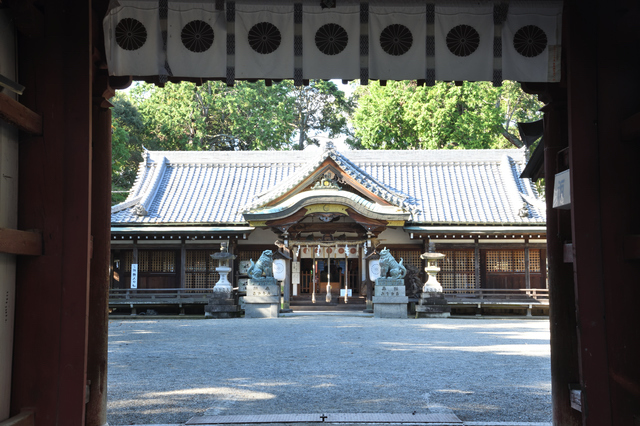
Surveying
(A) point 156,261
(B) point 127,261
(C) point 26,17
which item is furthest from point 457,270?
(C) point 26,17

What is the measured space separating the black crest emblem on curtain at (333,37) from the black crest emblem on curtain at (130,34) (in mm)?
1396

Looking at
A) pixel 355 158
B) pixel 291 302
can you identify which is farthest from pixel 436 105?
pixel 291 302

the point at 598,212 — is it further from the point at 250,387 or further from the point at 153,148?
the point at 153,148

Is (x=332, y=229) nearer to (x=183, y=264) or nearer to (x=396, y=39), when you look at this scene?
(x=183, y=264)

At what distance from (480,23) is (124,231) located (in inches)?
714

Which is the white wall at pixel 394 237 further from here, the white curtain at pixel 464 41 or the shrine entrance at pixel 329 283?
the white curtain at pixel 464 41

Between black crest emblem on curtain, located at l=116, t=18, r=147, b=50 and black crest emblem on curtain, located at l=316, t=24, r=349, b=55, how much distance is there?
1.40m

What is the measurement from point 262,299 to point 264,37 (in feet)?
49.2

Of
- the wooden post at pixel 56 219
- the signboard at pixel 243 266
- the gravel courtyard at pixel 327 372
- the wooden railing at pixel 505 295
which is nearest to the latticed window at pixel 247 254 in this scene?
the signboard at pixel 243 266

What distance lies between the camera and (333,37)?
4.63 meters

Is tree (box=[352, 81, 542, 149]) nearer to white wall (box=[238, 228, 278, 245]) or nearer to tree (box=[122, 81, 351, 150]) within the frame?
tree (box=[122, 81, 351, 150])

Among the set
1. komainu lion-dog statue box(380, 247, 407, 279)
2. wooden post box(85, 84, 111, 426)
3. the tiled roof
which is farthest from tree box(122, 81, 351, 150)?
wooden post box(85, 84, 111, 426)

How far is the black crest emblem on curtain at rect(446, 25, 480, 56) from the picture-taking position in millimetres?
4613

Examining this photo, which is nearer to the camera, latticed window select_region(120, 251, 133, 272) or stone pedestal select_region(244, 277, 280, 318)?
stone pedestal select_region(244, 277, 280, 318)
